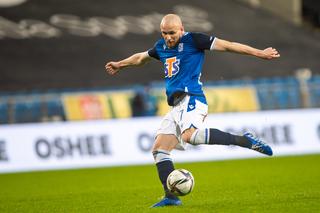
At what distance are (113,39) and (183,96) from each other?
808 inches

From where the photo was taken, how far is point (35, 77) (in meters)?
26.8

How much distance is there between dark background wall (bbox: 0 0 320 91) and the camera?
2714cm

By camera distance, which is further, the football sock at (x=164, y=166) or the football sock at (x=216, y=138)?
the football sock at (x=164, y=166)

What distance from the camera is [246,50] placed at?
842cm

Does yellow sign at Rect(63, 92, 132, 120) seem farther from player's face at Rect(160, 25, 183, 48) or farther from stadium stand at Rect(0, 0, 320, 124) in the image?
player's face at Rect(160, 25, 183, 48)

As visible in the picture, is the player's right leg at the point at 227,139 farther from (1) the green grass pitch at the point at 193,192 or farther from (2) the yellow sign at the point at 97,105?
(2) the yellow sign at the point at 97,105

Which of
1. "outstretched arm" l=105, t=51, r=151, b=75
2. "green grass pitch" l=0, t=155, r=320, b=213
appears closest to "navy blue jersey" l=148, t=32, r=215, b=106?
"outstretched arm" l=105, t=51, r=151, b=75

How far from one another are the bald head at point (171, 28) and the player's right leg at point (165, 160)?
3.82 ft

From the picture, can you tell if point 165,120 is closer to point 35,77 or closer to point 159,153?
point 159,153

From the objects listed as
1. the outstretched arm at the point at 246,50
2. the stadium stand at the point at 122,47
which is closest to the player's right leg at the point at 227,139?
the outstretched arm at the point at 246,50

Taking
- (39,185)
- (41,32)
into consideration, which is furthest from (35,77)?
(39,185)

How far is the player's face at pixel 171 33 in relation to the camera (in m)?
8.65

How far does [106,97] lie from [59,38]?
6164 millimetres

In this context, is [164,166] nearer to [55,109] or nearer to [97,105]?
[55,109]
